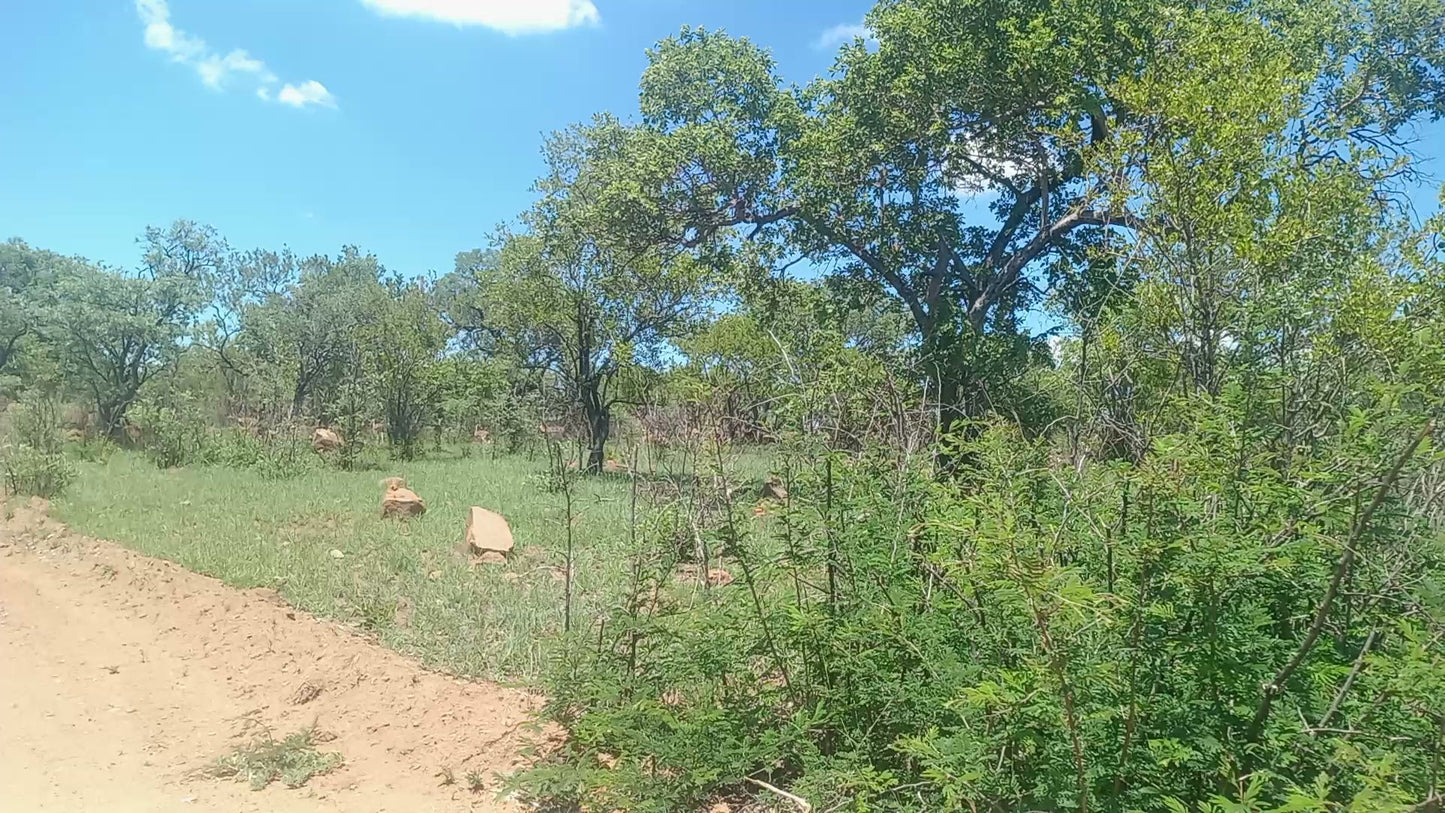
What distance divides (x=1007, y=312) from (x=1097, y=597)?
1052 centimetres

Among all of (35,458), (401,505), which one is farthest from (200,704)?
(35,458)

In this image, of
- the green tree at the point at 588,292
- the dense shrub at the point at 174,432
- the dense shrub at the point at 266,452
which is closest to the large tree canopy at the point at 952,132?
the green tree at the point at 588,292

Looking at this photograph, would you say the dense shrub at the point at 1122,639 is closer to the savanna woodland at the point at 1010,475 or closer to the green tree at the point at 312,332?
the savanna woodland at the point at 1010,475

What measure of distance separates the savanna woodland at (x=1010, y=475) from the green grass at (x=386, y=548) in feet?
0.26

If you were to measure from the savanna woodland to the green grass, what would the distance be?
0.08 metres

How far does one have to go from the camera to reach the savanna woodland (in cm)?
235

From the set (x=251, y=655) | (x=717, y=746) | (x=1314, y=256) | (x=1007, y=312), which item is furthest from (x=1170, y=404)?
(x=1007, y=312)

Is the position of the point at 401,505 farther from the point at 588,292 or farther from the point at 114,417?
the point at 114,417

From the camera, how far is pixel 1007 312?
1182 centimetres

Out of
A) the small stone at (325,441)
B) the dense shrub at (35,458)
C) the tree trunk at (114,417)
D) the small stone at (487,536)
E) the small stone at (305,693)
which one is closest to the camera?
the small stone at (305,693)

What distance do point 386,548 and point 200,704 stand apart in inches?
131

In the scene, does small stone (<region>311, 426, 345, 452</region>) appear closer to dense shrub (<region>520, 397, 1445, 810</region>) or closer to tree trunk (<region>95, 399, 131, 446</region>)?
tree trunk (<region>95, 399, 131, 446</region>)

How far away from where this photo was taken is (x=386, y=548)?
8.62 m

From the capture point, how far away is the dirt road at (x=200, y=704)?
422cm
